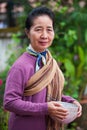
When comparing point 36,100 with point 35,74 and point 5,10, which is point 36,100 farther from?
point 5,10

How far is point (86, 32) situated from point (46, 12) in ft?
13.8

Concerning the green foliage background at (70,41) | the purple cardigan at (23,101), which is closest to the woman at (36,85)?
the purple cardigan at (23,101)

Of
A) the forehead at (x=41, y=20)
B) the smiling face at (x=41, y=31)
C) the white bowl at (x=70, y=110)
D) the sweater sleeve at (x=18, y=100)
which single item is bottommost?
the white bowl at (x=70, y=110)

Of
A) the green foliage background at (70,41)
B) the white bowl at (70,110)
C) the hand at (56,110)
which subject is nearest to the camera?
the hand at (56,110)

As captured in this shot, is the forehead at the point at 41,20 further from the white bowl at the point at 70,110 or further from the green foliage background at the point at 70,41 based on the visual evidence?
the green foliage background at the point at 70,41

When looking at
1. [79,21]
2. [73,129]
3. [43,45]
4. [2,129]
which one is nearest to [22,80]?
[43,45]

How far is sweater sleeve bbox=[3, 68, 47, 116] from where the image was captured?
2.65m

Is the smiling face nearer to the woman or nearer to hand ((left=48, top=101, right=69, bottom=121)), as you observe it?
the woman

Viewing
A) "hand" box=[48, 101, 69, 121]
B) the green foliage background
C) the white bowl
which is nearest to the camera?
"hand" box=[48, 101, 69, 121]

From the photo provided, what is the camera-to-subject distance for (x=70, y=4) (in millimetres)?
7086

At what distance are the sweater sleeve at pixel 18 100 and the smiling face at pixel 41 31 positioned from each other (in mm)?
266

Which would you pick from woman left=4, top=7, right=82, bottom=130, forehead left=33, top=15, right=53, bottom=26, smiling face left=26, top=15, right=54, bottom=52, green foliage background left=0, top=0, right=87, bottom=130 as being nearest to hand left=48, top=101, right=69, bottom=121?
woman left=4, top=7, right=82, bottom=130

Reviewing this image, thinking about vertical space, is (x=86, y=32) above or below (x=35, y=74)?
above

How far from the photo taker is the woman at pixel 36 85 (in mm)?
2656
